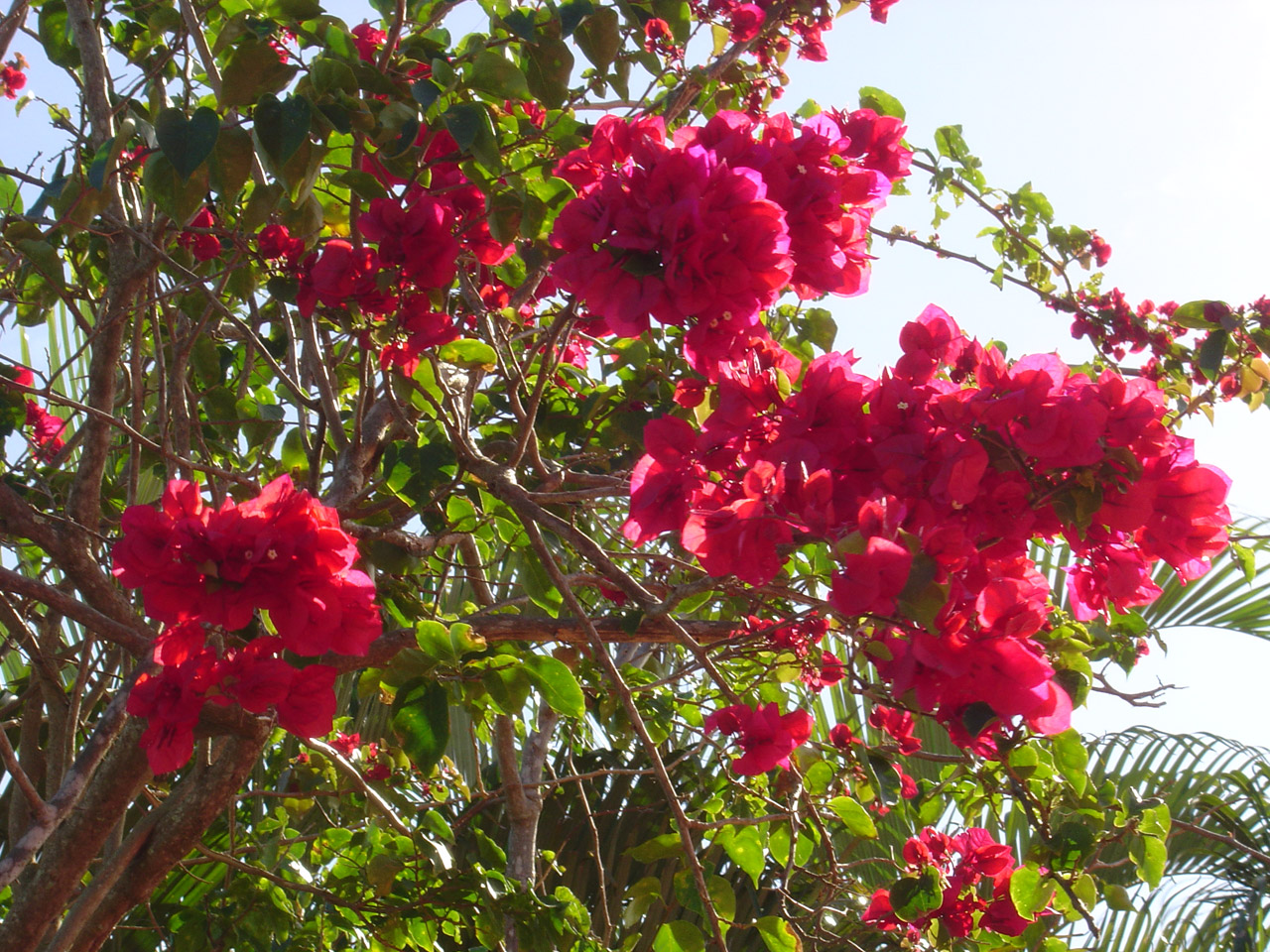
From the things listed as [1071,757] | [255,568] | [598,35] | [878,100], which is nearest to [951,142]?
[878,100]

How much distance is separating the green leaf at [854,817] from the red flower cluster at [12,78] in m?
2.99

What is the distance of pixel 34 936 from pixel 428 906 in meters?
0.60

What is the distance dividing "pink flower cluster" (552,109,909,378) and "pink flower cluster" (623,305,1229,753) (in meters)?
0.11

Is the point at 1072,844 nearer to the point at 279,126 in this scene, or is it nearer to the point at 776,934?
the point at 776,934

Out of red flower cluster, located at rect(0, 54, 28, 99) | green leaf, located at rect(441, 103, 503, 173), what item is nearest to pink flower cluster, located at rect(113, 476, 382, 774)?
green leaf, located at rect(441, 103, 503, 173)

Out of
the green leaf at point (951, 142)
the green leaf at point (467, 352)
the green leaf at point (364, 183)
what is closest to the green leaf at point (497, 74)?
the green leaf at point (364, 183)

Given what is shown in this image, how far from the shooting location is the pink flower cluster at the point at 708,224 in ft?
3.03

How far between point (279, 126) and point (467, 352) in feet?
1.63

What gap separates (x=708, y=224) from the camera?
912 mm

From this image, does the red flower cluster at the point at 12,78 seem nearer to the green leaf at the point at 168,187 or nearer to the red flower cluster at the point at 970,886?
the green leaf at the point at 168,187

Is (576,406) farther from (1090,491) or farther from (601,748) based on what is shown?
(601,748)

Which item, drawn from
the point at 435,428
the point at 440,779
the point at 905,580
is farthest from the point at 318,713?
the point at 440,779

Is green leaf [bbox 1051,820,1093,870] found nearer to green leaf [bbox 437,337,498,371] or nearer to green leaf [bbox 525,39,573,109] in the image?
green leaf [bbox 437,337,498,371]

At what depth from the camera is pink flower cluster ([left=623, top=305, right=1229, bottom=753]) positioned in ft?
2.51
